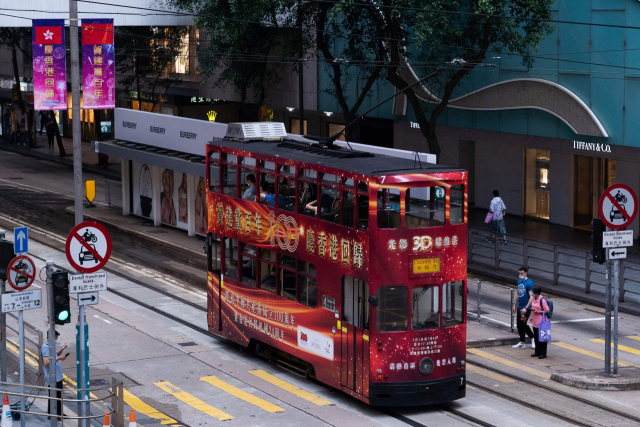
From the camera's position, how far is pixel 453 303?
14.7 meters

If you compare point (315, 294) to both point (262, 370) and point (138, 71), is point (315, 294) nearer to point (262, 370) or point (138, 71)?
point (262, 370)

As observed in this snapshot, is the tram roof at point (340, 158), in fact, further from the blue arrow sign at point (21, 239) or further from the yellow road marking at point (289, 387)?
the blue arrow sign at point (21, 239)

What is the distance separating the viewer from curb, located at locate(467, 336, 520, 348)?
62.5 ft

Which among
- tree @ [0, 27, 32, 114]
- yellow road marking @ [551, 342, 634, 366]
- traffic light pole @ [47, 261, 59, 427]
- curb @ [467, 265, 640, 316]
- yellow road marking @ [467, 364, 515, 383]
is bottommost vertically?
yellow road marking @ [551, 342, 634, 366]

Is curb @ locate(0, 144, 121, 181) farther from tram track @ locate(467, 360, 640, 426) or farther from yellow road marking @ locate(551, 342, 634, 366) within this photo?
tram track @ locate(467, 360, 640, 426)

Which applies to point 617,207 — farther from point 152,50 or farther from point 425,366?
point 152,50

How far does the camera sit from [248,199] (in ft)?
57.3

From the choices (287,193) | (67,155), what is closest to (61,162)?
(67,155)

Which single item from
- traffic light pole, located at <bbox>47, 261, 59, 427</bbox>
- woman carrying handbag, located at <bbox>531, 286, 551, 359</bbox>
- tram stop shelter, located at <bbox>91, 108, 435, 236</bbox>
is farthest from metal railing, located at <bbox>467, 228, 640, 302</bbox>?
traffic light pole, located at <bbox>47, 261, 59, 427</bbox>

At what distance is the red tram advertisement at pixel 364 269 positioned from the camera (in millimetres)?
14203

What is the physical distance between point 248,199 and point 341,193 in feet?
10.1

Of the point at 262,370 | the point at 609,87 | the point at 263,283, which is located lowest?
the point at 262,370

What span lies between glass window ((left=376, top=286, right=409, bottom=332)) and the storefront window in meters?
19.4

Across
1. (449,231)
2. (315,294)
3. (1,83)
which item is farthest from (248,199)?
(1,83)
